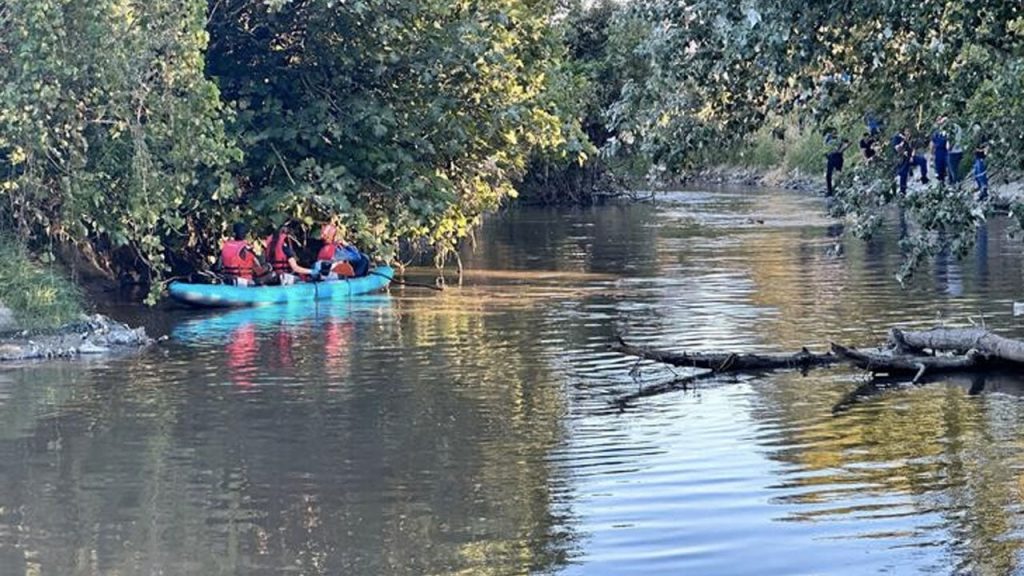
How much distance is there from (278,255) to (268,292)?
1.12 m

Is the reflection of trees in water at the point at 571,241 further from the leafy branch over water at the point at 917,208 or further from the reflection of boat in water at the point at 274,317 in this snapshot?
the leafy branch over water at the point at 917,208

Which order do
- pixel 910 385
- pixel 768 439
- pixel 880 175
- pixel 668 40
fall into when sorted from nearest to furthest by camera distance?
pixel 668 40 < pixel 880 175 < pixel 768 439 < pixel 910 385

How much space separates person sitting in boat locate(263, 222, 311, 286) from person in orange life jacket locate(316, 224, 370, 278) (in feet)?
1.56

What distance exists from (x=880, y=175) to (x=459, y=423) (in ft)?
15.4

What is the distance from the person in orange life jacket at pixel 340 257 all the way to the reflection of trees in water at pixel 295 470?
285 inches

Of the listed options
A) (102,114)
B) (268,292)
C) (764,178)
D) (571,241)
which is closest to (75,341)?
(102,114)

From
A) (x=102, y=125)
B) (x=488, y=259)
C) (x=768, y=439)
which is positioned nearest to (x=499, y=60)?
(x=102, y=125)

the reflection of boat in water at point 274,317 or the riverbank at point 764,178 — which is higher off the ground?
the riverbank at point 764,178

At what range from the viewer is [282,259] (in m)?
24.5

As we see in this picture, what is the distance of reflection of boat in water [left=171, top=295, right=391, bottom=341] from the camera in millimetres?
20641

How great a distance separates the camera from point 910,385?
14570 millimetres

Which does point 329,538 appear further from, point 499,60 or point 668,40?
point 499,60

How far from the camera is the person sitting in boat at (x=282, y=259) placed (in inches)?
953

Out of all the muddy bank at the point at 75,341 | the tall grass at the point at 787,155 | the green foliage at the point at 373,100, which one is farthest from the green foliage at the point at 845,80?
the tall grass at the point at 787,155
